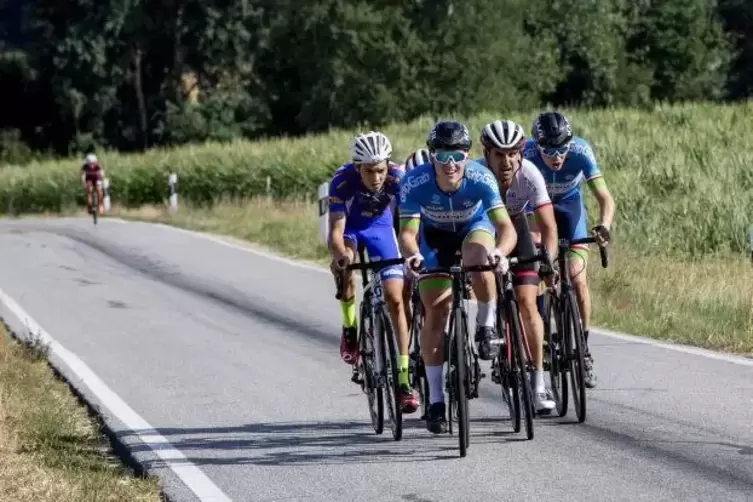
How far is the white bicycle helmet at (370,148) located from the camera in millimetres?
8875

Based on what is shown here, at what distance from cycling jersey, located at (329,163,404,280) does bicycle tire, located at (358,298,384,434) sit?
52 cm

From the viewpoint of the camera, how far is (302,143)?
39.7 m

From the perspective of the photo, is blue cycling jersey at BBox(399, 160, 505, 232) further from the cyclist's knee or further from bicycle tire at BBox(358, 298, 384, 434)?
bicycle tire at BBox(358, 298, 384, 434)

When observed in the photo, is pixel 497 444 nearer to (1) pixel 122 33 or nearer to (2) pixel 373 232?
(2) pixel 373 232

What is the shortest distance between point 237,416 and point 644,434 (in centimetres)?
281

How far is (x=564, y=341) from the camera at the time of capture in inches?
362

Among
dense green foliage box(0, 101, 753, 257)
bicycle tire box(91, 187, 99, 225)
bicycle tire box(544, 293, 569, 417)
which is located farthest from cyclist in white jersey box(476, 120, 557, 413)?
bicycle tire box(91, 187, 99, 225)

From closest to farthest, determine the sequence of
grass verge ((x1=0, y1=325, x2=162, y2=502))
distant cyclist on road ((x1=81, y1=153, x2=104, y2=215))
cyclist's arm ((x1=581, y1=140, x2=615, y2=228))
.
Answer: grass verge ((x1=0, y1=325, x2=162, y2=502))
cyclist's arm ((x1=581, y1=140, x2=615, y2=228))
distant cyclist on road ((x1=81, y1=153, x2=104, y2=215))

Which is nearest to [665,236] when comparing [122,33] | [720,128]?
[720,128]

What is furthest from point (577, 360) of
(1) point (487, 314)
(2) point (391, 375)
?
(2) point (391, 375)

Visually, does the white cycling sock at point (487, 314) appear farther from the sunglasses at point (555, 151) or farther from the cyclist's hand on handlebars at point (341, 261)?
the sunglasses at point (555, 151)

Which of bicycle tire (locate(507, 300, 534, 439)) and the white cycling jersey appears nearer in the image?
bicycle tire (locate(507, 300, 534, 439))

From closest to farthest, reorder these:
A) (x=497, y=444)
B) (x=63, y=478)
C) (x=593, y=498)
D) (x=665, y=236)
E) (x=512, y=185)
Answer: (x=593, y=498) → (x=63, y=478) → (x=497, y=444) → (x=512, y=185) → (x=665, y=236)

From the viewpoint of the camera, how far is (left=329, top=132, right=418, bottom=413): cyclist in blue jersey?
29.0ft
